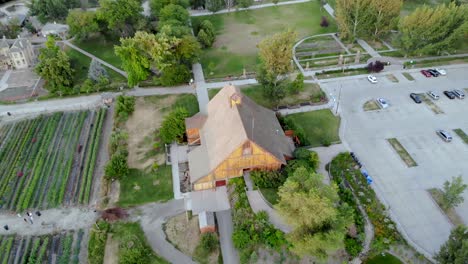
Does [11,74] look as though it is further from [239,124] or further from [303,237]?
[303,237]

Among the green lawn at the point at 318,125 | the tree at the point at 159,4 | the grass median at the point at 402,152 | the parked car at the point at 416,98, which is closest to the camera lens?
the grass median at the point at 402,152

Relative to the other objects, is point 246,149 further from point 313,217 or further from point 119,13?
point 119,13

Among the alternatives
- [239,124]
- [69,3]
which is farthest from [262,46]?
[69,3]

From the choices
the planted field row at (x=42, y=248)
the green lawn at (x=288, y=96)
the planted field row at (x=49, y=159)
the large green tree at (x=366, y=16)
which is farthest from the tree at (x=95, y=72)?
the large green tree at (x=366, y=16)

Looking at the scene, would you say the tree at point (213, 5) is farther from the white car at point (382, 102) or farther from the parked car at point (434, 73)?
the parked car at point (434, 73)

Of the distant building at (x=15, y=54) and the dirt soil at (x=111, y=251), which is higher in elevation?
the distant building at (x=15, y=54)

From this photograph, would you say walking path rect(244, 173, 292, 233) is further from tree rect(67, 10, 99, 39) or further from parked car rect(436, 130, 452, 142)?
tree rect(67, 10, 99, 39)

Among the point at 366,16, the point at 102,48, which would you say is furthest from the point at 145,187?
the point at 366,16

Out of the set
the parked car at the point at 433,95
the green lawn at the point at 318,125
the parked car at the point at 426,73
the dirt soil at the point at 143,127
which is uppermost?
the parked car at the point at 426,73
